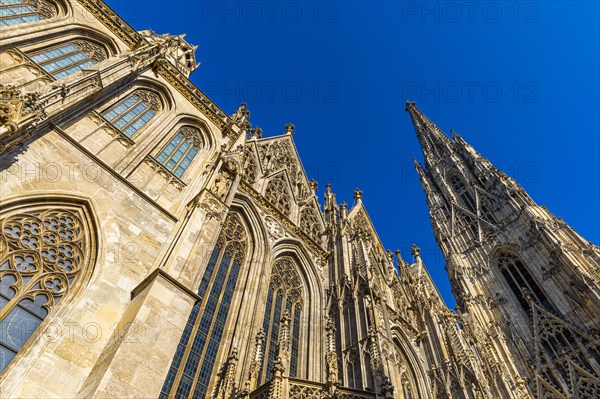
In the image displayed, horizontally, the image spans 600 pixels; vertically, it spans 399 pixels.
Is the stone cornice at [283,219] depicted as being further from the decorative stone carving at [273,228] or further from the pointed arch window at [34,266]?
the pointed arch window at [34,266]

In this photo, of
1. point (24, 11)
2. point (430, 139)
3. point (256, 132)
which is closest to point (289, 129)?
point (256, 132)

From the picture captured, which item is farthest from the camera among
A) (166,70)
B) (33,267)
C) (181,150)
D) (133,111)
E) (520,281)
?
(520,281)

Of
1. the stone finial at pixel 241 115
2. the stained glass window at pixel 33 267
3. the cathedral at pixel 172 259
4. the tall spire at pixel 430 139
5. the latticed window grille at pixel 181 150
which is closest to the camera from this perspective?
the stained glass window at pixel 33 267

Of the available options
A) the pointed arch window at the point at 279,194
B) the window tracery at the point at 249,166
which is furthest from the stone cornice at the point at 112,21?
the pointed arch window at the point at 279,194

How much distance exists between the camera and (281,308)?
12.8m

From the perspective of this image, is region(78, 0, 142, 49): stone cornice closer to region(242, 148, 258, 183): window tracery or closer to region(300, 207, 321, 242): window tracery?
region(242, 148, 258, 183): window tracery

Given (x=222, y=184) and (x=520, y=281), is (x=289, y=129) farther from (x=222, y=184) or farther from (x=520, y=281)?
(x=520, y=281)

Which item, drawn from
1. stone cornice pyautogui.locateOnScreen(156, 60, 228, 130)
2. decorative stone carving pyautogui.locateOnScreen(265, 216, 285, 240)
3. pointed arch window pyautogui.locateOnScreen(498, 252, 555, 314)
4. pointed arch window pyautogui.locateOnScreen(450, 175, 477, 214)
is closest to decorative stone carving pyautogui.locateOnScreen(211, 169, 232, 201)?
decorative stone carving pyautogui.locateOnScreen(265, 216, 285, 240)

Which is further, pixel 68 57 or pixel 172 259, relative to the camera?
pixel 68 57

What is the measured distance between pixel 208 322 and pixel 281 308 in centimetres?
308

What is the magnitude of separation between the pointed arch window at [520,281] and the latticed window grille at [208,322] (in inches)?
890

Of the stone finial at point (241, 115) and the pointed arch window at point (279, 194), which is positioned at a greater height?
the stone finial at point (241, 115)

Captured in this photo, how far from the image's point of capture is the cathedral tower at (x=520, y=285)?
22406mm

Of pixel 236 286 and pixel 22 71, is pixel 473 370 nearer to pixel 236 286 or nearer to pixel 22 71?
pixel 236 286
